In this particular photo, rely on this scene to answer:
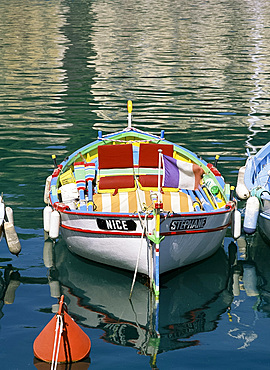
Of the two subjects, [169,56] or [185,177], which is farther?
[169,56]

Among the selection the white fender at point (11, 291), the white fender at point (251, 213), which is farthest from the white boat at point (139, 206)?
the white fender at point (11, 291)

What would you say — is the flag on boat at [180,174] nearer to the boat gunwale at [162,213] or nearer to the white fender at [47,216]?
the boat gunwale at [162,213]

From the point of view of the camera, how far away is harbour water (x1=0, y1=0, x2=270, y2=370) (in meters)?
13.2

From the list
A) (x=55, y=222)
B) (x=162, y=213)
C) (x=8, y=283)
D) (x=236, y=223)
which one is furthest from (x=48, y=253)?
(x=236, y=223)

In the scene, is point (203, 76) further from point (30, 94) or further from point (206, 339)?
point (206, 339)

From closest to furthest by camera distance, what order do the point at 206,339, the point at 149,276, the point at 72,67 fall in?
the point at 206,339, the point at 149,276, the point at 72,67

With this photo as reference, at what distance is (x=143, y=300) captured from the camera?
14.6 metres

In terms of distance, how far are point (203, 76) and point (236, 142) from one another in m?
15.3

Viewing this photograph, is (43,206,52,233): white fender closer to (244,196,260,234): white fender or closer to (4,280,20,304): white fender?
(4,280,20,304): white fender

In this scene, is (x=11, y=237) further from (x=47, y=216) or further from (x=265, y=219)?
(x=265, y=219)

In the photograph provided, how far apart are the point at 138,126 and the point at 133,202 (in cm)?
1297

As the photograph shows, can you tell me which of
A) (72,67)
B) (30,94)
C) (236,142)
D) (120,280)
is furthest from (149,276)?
(72,67)

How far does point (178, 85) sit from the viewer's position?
128 feet

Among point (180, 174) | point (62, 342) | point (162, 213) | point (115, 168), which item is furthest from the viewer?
point (115, 168)
